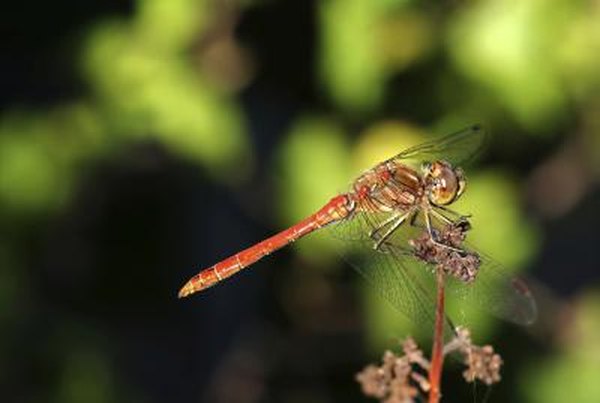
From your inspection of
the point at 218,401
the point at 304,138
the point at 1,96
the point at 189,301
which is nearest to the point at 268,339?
the point at 218,401

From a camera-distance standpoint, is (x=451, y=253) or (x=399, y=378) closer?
(x=399, y=378)

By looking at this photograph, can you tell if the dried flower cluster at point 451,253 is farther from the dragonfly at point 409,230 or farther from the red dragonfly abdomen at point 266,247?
the red dragonfly abdomen at point 266,247

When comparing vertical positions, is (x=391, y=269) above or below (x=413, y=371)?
above

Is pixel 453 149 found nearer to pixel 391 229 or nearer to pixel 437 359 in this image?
pixel 391 229

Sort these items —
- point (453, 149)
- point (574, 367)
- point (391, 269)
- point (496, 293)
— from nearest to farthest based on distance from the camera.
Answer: point (496, 293) < point (391, 269) < point (453, 149) < point (574, 367)

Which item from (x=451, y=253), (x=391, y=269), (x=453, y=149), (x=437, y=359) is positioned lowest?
(x=437, y=359)

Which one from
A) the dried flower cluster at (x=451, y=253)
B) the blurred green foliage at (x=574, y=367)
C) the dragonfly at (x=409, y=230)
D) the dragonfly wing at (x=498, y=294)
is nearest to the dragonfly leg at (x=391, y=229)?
the dragonfly at (x=409, y=230)

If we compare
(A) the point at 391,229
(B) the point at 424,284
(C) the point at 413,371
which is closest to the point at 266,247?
(A) the point at 391,229

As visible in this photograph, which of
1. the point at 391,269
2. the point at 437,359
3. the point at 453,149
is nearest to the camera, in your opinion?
the point at 437,359
